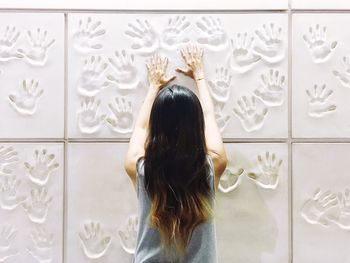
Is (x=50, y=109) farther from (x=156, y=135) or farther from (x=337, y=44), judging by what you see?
(x=337, y=44)

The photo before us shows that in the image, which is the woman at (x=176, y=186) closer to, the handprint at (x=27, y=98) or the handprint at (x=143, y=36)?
the handprint at (x=143, y=36)

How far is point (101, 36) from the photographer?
1305mm

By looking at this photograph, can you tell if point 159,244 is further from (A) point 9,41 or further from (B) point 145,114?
(A) point 9,41

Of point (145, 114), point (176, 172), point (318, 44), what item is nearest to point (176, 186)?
point (176, 172)

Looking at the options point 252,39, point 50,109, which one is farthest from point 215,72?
point 50,109

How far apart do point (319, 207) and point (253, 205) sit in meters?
0.17

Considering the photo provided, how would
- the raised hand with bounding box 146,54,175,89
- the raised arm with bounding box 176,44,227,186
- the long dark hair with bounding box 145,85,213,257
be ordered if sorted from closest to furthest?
the long dark hair with bounding box 145,85,213,257 → the raised arm with bounding box 176,44,227,186 → the raised hand with bounding box 146,54,175,89

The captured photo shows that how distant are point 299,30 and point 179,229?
62 centimetres

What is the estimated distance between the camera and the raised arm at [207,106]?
116cm

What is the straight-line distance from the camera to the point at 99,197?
130 cm

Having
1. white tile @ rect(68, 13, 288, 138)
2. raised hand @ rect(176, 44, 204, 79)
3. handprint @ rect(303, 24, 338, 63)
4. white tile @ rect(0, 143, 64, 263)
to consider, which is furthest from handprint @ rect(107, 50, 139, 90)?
handprint @ rect(303, 24, 338, 63)

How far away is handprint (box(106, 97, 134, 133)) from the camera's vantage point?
130 centimetres

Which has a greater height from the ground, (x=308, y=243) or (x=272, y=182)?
(x=272, y=182)

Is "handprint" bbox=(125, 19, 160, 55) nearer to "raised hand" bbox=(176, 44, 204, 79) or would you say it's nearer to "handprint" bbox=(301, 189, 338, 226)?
"raised hand" bbox=(176, 44, 204, 79)
